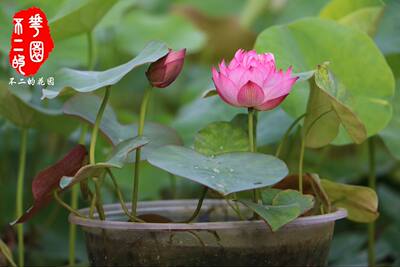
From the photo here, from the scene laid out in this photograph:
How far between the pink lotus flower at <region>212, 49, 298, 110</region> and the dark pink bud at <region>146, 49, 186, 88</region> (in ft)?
0.12

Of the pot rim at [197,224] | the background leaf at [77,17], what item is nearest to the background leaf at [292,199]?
the pot rim at [197,224]

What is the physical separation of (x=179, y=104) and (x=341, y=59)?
96 centimetres

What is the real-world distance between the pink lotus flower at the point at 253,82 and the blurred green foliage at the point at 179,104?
19cm

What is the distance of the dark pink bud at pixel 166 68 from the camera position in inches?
25.6

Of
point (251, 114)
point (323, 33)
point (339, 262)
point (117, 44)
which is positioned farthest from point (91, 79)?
point (117, 44)

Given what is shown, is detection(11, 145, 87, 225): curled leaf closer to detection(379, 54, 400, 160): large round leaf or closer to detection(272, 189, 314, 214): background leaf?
detection(272, 189, 314, 214): background leaf

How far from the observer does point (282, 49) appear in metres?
0.82

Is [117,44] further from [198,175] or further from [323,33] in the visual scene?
[198,175]

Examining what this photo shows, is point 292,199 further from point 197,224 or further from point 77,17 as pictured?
point 77,17

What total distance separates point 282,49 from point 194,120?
8.3 inches

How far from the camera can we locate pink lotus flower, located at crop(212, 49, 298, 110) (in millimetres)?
621

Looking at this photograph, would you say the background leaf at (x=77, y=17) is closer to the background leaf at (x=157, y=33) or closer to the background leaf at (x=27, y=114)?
the background leaf at (x=27, y=114)

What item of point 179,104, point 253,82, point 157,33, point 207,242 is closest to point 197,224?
point 207,242

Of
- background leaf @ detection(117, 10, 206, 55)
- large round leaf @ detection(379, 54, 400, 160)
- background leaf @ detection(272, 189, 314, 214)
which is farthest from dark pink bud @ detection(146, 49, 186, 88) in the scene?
background leaf @ detection(117, 10, 206, 55)
